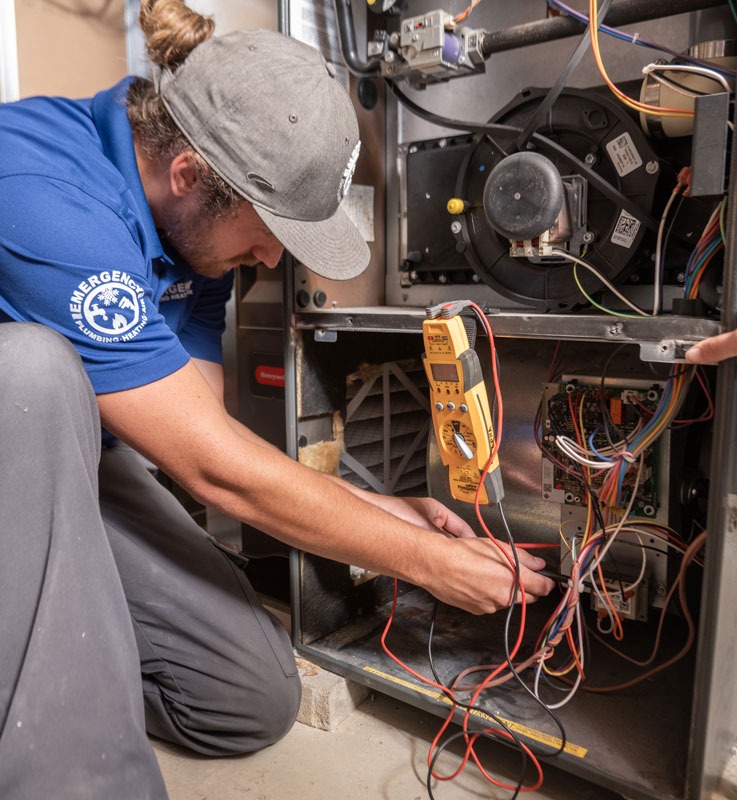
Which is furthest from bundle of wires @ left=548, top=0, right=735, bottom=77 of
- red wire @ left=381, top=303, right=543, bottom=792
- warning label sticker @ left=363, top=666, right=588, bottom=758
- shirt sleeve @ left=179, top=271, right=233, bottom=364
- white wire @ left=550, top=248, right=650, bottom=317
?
warning label sticker @ left=363, top=666, right=588, bottom=758

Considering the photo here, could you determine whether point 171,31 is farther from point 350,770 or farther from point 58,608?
point 350,770

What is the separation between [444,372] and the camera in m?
0.99

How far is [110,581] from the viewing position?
2.86 feet

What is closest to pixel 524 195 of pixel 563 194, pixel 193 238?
pixel 563 194

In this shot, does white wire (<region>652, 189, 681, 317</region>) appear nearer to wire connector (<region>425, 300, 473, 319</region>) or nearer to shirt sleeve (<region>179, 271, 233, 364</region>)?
wire connector (<region>425, 300, 473, 319</region>)

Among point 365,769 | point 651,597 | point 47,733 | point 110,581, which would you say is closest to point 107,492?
point 110,581

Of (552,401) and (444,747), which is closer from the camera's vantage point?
(444,747)

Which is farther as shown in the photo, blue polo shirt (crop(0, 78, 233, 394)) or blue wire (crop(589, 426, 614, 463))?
blue wire (crop(589, 426, 614, 463))

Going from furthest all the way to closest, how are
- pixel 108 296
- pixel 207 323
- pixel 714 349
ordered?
1. pixel 207 323
2. pixel 108 296
3. pixel 714 349

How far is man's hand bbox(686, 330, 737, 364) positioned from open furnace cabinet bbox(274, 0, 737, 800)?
0.08ft

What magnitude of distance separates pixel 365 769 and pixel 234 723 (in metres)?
0.21

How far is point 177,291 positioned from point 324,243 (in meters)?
0.31

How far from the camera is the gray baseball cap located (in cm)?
93

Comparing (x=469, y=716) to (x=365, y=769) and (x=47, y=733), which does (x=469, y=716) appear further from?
(x=47, y=733)
